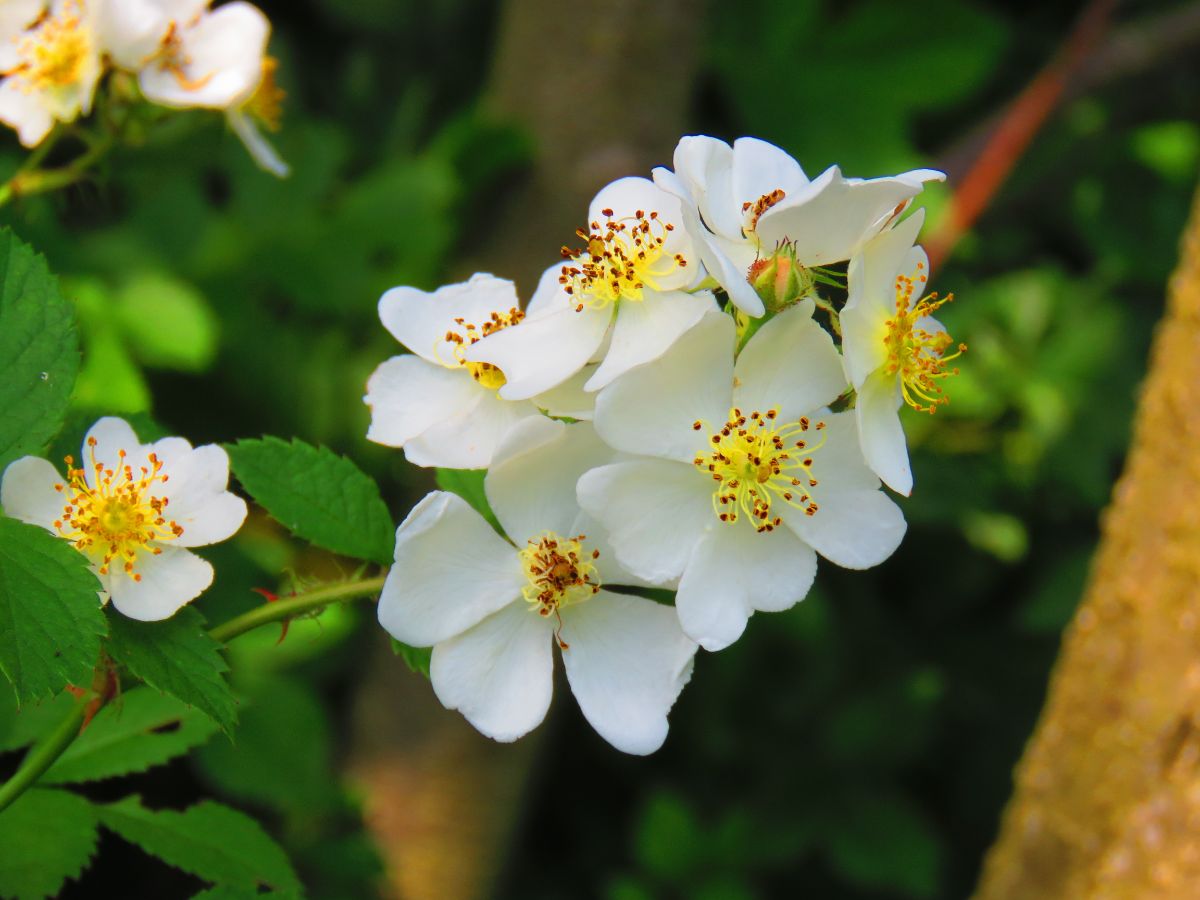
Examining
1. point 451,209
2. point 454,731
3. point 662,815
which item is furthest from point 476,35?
point 662,815

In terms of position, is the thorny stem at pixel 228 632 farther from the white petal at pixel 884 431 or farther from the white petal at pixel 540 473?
the white petal at pixel 884 431

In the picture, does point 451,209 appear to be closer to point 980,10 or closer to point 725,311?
point 980,10

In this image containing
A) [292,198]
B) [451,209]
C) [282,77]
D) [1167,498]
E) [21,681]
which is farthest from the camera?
[282,77]

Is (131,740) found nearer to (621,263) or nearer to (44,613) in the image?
(44,613)

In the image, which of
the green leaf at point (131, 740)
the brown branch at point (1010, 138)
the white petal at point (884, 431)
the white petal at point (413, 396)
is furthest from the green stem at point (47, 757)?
the brown branch at point (1010, 138)

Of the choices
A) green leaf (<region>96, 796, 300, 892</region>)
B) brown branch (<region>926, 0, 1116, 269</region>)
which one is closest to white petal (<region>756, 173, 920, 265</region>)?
green leaf (<region>96, 796, 300, 892</region>)

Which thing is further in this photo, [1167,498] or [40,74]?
[1167,498]
